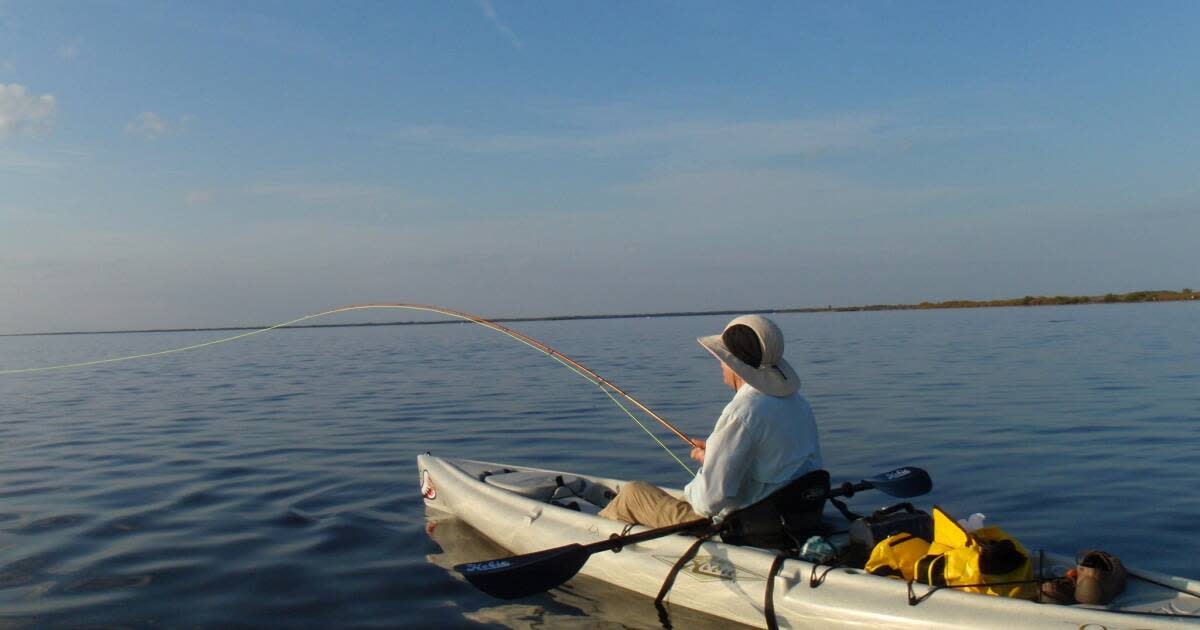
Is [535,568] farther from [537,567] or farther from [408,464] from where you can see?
[408,464]

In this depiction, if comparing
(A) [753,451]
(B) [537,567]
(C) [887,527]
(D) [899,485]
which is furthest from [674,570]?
(D) [899,485]

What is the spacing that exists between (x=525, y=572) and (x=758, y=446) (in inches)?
63.3

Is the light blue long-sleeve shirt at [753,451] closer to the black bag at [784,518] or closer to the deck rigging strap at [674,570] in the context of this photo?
the black bag at [784,518]

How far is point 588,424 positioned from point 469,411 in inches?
104

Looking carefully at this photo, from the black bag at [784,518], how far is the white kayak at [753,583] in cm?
12

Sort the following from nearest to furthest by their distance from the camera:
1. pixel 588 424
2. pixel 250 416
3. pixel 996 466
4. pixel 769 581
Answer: pixel 769 581, pixel 996 466, pixel 588 424, pixel 250 416

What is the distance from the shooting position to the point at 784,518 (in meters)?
5.36

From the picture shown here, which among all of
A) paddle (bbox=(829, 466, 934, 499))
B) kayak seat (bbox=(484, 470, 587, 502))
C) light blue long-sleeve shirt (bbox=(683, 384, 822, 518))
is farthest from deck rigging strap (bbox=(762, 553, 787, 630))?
kayak seat (bbox=(484, 470, 587, 502))

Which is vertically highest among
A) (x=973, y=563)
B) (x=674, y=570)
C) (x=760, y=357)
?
(x=760, y=357)

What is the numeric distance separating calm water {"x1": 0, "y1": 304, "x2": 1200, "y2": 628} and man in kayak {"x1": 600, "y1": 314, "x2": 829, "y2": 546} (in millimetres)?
1012

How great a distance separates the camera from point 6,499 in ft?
30.0

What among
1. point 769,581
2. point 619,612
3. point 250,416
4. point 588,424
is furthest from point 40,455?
point 769,581

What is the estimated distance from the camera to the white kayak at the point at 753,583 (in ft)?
13.7

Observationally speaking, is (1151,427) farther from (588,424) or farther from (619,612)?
(619,612)
